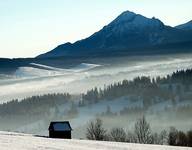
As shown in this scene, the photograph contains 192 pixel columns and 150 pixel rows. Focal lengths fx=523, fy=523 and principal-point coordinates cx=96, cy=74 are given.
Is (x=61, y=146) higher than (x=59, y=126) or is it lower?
higher

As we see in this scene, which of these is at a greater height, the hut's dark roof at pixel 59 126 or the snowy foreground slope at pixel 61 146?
the snowy foreground slope at pixel 61 146

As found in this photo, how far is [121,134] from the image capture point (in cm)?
19888

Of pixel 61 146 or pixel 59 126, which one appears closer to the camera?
pixel 61 146

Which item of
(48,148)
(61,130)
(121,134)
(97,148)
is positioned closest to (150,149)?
(97,148)

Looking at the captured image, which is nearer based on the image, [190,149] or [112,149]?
[112,149]

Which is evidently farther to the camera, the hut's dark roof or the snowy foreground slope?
the hut's dark roof

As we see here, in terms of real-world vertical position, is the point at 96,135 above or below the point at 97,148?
below

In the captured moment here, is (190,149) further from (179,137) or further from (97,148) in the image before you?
(179,137)

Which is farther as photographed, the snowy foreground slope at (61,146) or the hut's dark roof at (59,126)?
the hut's dark roof at (59,126)

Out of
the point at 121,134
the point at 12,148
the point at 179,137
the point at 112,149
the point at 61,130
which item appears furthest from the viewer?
the point at 121,134

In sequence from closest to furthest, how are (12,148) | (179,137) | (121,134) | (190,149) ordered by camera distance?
1. (12,148)
2. (190,149)
3. (179,137)
4. (121,134)

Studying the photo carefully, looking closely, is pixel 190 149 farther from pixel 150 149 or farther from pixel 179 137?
pixel 179 137

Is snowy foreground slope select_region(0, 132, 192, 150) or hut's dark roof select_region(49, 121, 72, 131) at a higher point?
snowy foreground slope select_region(0, 132, 192, 150)

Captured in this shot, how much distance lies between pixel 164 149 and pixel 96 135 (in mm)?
105246
